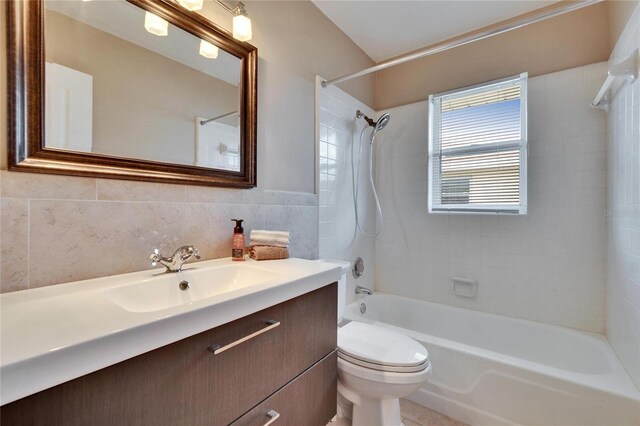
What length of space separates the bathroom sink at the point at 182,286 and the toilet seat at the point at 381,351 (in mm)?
580

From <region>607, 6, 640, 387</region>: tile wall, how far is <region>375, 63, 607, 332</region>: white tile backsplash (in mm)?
109

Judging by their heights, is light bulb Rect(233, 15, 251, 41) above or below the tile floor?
above

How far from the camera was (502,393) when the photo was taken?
148cm

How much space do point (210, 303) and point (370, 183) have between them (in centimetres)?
202

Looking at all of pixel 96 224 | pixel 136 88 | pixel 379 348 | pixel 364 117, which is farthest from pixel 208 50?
pixel 379 348

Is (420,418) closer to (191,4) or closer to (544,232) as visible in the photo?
(544,232)

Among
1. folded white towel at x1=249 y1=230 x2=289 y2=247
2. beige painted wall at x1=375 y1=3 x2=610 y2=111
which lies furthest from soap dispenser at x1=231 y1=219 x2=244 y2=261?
beige painted wall at x1=375 y1=3 x2=610 y2=111

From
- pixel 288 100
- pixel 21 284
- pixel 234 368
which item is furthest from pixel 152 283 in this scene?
pixel 288 100

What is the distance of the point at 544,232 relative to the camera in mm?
1933

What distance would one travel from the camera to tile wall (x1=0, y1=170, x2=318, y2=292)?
783mm

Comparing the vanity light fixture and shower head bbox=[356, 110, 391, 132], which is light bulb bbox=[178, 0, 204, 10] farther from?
shower head bbox=[356, 110, 391, 132]

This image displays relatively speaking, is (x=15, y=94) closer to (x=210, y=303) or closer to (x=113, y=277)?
(x=113, y=277)

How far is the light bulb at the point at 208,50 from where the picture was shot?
1237 mm

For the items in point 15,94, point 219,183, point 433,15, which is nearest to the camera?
point 15,94
